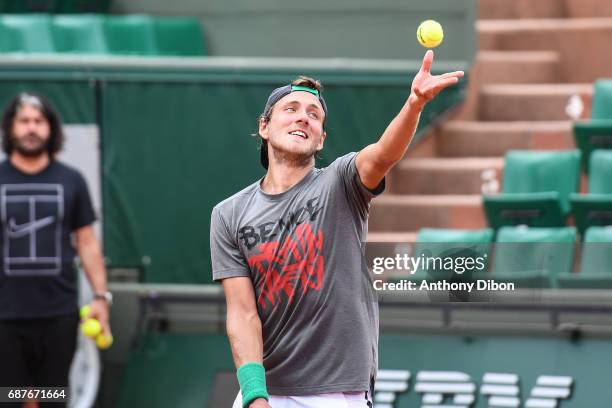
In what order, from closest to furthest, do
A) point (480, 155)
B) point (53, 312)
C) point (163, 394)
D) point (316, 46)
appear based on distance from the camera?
point (53, 312)
point (163, 394)
point (480, 155)
point (316, 46)

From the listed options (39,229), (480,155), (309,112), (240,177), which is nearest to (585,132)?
(480,155)

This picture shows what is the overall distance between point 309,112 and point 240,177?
4864 mm

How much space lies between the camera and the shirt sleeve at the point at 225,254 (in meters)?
4.54

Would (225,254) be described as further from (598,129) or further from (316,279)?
(598,129)

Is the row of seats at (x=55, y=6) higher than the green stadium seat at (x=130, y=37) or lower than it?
higher

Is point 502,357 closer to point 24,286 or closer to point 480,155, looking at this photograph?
point 24,286

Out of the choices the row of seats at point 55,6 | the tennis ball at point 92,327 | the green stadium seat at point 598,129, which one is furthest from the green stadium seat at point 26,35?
the tennis ball at point 92,327

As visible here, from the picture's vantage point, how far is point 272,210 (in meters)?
4.50

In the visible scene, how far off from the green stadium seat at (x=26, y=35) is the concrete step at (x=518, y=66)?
3.54 m

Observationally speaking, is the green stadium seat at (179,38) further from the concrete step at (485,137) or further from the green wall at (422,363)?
the green wall at (422,363)

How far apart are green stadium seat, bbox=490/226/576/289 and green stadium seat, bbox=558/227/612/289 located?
2.4 inches

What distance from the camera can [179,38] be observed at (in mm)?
12523

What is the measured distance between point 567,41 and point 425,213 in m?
2.65

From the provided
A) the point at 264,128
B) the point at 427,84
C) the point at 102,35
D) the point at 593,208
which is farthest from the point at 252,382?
the point at 102,35
